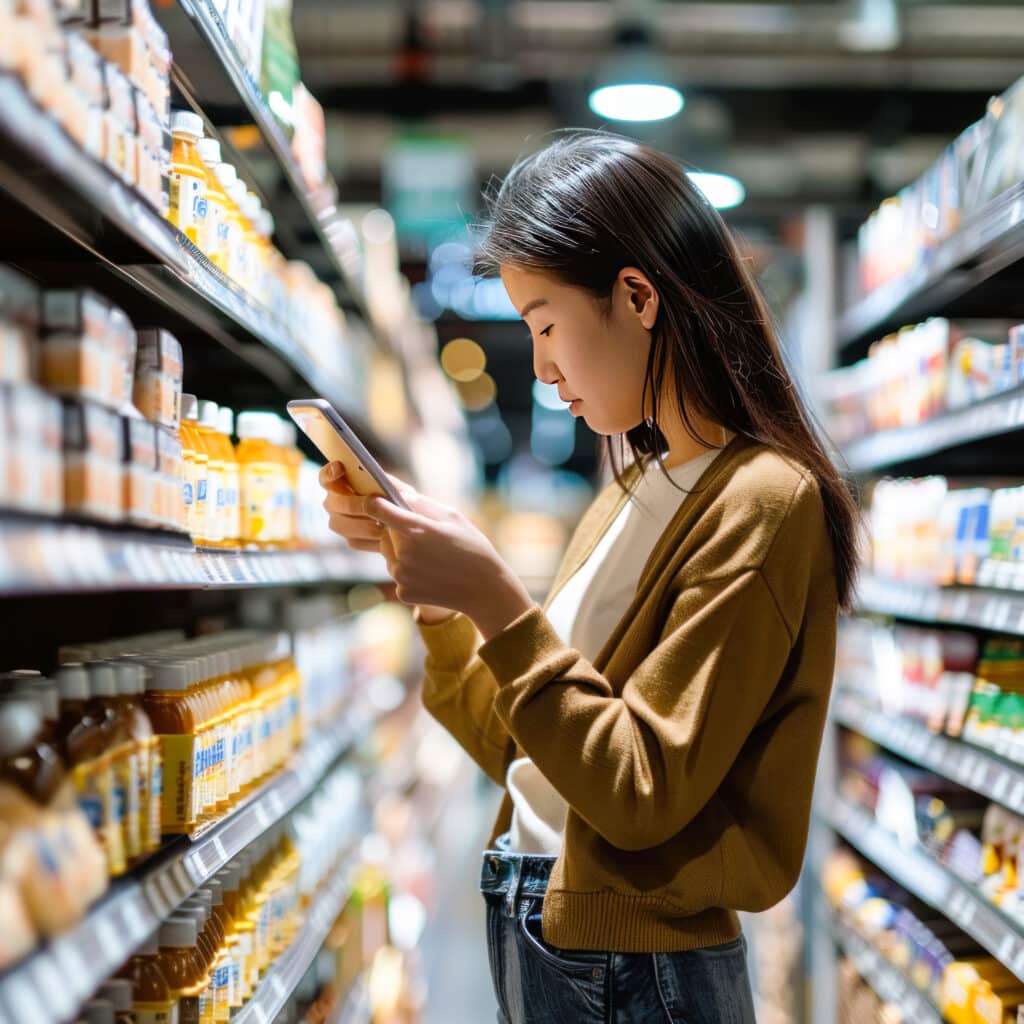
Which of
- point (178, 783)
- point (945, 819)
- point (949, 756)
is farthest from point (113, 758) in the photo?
point (945, 819)

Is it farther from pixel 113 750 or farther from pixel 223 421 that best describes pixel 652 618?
pixel 223 421

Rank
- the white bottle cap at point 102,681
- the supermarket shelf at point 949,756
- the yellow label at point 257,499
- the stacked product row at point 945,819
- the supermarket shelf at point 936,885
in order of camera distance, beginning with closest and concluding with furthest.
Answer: the white bottle cap at point 102,681
the yellow label at point 257,499
the supermarket shelf at point 936,885
the supermarket shelf at point 949,756
the stacked product row at point 945,819

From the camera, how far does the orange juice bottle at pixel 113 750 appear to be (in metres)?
1.36

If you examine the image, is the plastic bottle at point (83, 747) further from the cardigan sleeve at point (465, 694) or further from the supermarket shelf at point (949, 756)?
the supermarket shelf at point (949, 756)

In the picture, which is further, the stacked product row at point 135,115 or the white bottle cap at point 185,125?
the white bottle cap at point 185,125

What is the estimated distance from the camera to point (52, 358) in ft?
4.08

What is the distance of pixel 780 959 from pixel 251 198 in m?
3.83

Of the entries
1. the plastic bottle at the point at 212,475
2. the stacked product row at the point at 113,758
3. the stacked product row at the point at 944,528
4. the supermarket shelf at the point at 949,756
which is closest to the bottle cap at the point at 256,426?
the plastic bottle at the point at 212,475

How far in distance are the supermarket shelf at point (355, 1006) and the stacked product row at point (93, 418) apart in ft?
5.73

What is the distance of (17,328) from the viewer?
1.17 m

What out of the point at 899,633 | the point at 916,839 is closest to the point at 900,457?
the point at 899,633

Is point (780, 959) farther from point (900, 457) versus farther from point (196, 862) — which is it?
point (196, 862)

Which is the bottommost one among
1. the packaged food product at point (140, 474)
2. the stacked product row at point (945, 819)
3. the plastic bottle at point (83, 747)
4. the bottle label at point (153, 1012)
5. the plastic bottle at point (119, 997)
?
the stacked product row at point (945, 819)

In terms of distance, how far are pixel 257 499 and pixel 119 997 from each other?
2.98 feet
